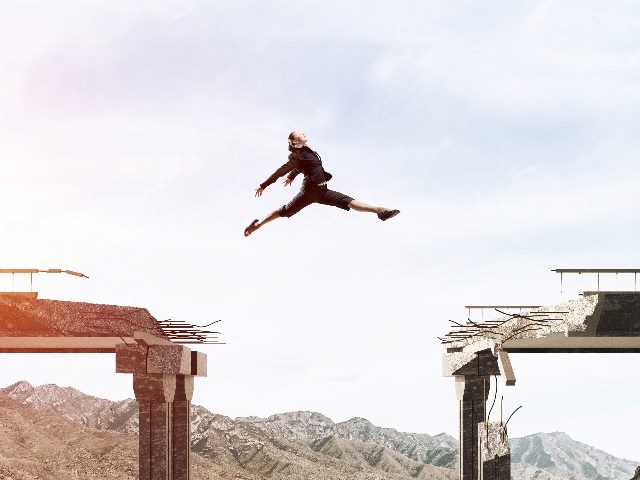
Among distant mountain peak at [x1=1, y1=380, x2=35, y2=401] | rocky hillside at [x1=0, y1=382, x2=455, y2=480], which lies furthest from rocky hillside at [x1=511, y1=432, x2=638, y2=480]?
distant mountain peak at [x1=1, y1=380, x2=35, y2=401]

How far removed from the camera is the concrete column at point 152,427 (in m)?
22.5

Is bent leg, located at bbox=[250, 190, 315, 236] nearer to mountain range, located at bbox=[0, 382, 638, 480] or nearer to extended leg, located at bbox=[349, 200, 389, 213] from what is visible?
extended leg, located at bbox=[349, 200, 389, 213]

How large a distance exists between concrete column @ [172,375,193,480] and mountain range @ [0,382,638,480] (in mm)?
35111

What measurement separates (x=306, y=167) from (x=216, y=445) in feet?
231

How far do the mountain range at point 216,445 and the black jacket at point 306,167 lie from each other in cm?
4843

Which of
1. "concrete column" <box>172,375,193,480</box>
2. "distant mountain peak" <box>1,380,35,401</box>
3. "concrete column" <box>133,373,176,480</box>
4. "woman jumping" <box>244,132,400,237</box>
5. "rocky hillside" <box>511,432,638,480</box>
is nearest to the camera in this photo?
"woman jumping" <box>244,132,400,237</box>

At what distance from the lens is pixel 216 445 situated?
8044 cm

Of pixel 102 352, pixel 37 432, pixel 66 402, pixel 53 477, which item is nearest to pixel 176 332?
pixel 102 352

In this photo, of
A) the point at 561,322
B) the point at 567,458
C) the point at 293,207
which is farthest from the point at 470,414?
the point at 567,458

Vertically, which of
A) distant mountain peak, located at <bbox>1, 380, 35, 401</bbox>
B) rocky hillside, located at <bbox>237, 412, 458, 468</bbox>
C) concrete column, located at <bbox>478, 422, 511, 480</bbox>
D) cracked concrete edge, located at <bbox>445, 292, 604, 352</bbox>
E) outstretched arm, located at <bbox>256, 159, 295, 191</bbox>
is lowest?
rocky hillside, located at <bbox>237, 412, 458, 468</bbox>

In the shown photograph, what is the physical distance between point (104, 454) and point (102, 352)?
41412 mm

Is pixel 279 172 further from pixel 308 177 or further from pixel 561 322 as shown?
pixel 561 322

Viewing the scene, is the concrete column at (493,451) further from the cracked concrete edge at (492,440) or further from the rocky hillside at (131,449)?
the rocky hillside at (131,449)

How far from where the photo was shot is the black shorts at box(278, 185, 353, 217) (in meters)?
13.3
